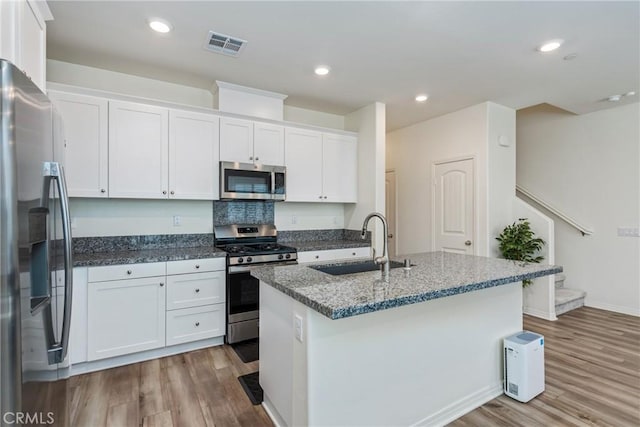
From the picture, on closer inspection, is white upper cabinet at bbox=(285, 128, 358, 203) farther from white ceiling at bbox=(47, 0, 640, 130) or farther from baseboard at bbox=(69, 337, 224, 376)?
baseboard at bbox=(69, 337, 224, 376)

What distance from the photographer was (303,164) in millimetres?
3967

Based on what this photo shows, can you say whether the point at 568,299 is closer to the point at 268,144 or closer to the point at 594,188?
the point at 594,188

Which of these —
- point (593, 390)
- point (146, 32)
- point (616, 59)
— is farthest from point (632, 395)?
point (146, 32)

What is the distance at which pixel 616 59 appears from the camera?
9.59ft

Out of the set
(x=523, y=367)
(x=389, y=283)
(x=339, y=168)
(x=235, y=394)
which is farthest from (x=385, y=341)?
(x=339, y=168)

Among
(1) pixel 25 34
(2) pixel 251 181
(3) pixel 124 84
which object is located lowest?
(2) pixel 251 181

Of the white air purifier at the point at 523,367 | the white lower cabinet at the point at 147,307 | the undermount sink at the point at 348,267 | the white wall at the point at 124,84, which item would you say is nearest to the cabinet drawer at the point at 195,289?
the white lower cabinet at the point at 147,307

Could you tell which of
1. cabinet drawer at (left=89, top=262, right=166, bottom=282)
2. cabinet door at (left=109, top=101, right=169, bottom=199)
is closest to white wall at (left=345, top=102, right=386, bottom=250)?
cabinet door at (left=109, top=101, right=169, bottom=199)

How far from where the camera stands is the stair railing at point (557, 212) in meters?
4.47

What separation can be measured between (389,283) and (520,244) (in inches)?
119

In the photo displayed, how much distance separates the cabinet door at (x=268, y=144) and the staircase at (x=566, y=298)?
3.97m

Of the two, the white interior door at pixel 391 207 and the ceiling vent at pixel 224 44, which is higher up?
the ceiling vent at pixel 224 44

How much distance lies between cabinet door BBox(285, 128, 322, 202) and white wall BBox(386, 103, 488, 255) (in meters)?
1.76

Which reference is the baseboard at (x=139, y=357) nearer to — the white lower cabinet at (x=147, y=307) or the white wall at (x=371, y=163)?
the white lower cabinet at (x=147, y=307)
